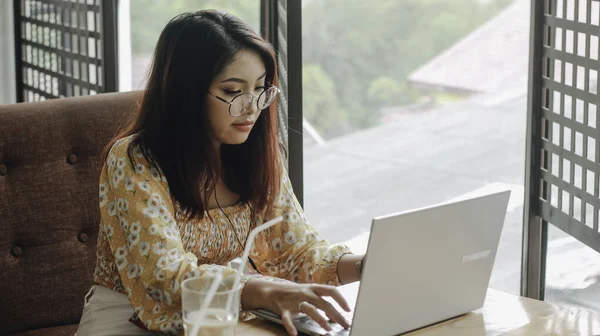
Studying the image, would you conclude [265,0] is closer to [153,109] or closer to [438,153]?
[153,109]

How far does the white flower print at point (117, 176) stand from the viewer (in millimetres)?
1398

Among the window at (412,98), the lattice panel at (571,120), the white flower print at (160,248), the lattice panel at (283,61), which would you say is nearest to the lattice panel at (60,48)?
the lattice panel at (283,61)

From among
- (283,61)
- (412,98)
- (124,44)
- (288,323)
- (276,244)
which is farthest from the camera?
(412,98)

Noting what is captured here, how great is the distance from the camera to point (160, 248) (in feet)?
4.36

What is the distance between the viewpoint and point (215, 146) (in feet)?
5.03

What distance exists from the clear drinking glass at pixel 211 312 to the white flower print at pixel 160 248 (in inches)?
11.6

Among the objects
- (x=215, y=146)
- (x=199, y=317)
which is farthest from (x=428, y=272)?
(x=215, y=146)

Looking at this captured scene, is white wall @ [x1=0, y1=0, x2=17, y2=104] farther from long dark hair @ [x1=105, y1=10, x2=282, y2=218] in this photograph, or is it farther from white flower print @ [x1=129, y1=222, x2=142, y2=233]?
white flower print @ [x1=129, y1=222, x2=142, y2=233]

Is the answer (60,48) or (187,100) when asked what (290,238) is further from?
(60,48)

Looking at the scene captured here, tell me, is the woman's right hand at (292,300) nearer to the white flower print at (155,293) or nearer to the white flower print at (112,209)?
the white flower print at (155,293)

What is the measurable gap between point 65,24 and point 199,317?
1970 millimetres

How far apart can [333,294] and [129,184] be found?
40 cm

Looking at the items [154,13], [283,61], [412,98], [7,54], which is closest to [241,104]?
[283,61]

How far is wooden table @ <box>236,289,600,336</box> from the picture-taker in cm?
122
